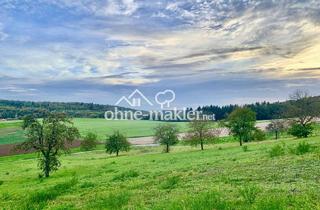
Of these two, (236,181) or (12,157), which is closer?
(236,181)

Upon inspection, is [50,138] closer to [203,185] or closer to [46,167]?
[46,167]

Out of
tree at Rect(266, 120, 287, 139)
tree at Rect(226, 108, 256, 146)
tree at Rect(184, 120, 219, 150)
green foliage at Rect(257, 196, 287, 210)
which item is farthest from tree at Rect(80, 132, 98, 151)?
green foliage at Rect(257, 196, 287, 210)

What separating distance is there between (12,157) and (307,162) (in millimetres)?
126673

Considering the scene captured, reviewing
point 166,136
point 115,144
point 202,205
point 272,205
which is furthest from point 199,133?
point 272,205

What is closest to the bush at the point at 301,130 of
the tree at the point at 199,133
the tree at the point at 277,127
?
the tree at the point at 199,133

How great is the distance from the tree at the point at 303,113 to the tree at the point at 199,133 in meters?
23.0

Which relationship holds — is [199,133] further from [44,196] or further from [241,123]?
[44,196]

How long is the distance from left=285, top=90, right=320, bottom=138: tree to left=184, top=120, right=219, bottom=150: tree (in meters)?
23.0

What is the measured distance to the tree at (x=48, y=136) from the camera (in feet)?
204

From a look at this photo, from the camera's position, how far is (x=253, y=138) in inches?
Answer: 4847

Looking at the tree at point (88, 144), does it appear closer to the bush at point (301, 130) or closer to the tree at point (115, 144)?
the tree at point (115, 144)

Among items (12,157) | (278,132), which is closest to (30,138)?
(12,157)

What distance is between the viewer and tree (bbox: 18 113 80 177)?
2448 inches

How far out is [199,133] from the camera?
4464 inches
